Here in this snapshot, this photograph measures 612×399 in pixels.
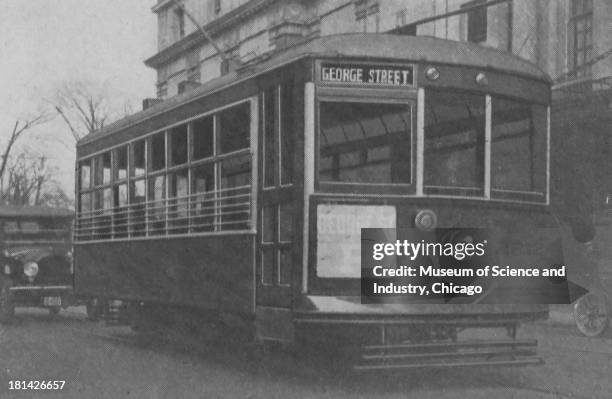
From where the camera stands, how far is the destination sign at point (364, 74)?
836 centimetres

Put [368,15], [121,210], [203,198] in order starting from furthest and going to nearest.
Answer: [368,15]
[121,210]
[203,198]

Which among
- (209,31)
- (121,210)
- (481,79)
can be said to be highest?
(209,31)

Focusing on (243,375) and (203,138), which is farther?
(203,138)

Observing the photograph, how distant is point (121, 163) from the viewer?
1266 centimetres

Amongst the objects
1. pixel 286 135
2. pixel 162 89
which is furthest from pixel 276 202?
pixel 162 89

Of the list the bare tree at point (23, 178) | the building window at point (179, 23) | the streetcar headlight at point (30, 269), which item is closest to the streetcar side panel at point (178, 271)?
the streetcar headlight at point (30, 269)

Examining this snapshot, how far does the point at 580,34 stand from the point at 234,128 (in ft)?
46.1

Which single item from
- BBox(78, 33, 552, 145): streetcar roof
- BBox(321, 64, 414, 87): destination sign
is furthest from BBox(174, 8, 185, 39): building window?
BBox(321, 64, 414, 87): destination sign

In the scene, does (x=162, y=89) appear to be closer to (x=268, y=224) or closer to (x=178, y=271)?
(x=178, y=271)

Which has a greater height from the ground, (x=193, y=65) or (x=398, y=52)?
(x=193, y=65)

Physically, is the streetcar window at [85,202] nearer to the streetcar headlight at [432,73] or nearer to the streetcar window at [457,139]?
the streetcar window at [457,139]

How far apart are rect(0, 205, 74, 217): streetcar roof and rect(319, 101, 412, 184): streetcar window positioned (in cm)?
1189

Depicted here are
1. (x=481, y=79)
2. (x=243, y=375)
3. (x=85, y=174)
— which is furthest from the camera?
(x=85, y=174)

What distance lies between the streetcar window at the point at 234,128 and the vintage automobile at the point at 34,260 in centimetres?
791
